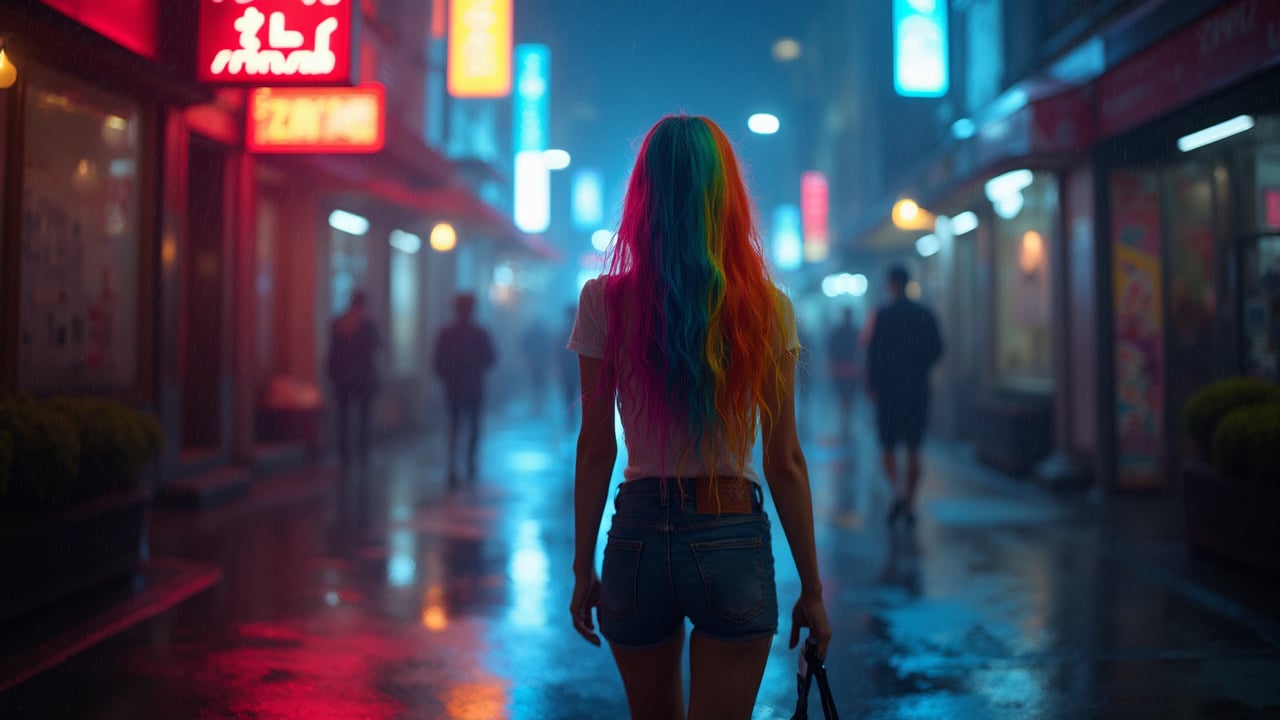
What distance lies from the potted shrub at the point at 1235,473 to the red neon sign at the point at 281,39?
7.06 meters

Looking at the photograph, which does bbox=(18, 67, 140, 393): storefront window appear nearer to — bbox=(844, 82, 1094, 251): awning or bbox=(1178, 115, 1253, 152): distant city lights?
bbox=(844, 82, 1094, 251): awning

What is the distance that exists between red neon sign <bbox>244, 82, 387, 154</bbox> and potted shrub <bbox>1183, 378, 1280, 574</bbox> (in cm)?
806

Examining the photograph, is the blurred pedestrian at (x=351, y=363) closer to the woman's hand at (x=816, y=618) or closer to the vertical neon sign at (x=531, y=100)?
the woman's hand at (x=816, y=618)

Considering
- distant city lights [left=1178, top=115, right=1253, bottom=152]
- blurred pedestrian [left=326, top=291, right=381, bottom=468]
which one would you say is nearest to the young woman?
distant city lights [left=1178, top=115, right=1253, bottom=152]

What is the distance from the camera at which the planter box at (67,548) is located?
17.2 ft

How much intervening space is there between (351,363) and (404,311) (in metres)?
7.36

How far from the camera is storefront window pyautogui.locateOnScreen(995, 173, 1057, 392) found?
42.9ft

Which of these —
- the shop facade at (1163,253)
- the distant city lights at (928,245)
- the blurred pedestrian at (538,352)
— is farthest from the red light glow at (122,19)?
the blurred pedestrian at (538,352)

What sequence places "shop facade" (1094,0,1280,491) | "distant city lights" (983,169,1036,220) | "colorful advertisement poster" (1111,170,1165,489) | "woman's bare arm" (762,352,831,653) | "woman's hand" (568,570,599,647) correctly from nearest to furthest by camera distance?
"woman's bare arm" (762,352,831,653) → "woman's hand" (568,570,599,647) → "shop facade" (1094,0,1280,491) → "colorful advertisement poster" (1111,170,1165,489) → "distant city lights" (983,169,1036,220)

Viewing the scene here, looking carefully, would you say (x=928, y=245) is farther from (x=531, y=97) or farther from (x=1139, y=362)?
(x=531, y=97)

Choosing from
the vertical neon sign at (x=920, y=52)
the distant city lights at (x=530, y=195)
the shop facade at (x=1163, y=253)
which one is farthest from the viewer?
the distant city lights at (x=530, y=195)

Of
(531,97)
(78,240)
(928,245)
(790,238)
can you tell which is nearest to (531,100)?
(531,97)

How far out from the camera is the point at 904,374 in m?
9.05

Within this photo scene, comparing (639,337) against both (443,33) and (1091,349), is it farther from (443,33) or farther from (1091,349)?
(443,33)
